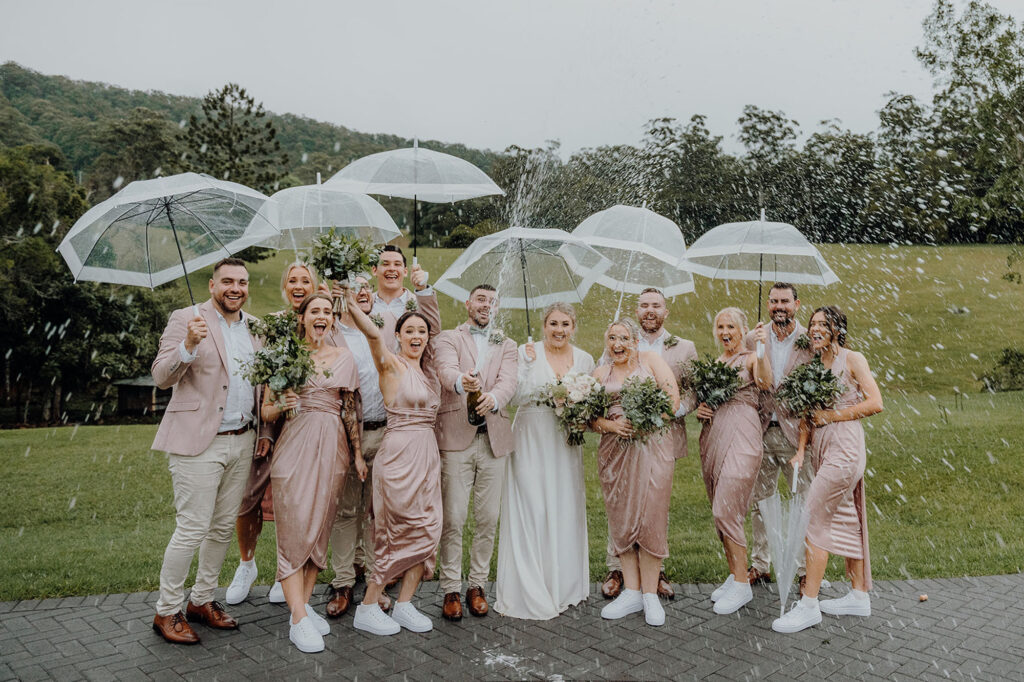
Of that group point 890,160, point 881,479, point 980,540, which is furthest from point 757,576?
point 890,160

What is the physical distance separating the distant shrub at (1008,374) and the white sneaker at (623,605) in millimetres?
18646

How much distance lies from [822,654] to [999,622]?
179 cm

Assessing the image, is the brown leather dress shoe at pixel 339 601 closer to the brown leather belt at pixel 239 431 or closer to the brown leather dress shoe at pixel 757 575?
the brown leather belt at pixel 239 431

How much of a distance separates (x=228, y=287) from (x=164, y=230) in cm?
72

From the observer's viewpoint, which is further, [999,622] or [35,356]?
[35,356]

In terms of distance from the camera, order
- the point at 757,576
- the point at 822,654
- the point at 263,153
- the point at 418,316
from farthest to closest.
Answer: the point at 263,153
the point at 757,576
the point at 418,316
the point at 822,654

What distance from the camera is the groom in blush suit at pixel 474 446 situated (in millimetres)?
5980

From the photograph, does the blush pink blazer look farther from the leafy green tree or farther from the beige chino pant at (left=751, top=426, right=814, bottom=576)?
the leafy green tree

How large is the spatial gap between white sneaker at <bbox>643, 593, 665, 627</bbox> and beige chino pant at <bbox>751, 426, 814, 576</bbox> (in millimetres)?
1339

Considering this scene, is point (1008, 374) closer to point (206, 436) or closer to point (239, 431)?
point (239, 431)

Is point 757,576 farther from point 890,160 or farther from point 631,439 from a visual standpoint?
point 890,160

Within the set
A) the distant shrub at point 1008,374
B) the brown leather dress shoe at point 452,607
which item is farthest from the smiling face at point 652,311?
Result: the distant shrub at point 1008,374

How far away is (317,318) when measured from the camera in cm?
555

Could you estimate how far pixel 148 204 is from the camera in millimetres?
5480
